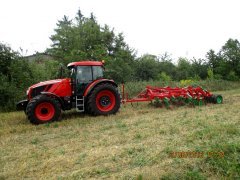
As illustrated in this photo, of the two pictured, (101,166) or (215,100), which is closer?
(101,166)

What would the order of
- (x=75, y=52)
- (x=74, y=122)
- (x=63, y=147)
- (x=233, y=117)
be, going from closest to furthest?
1. (x=63, y=147)
2. (x=233, y=117)
3. (x=74, y=122)
4. (x=75, y=52)

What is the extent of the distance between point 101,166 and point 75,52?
1831 centimetres

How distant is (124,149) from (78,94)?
433 cm

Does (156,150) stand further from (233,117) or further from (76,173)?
(233,117)

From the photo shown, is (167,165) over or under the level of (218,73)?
under

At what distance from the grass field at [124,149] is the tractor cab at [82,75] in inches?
51.8

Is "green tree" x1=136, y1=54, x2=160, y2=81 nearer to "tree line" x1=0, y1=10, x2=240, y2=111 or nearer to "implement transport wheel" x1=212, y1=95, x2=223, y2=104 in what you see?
"tree line" x1=0, y1=10, x2=240, y2=111

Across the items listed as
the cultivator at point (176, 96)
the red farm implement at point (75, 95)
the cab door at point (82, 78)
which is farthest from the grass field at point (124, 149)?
the cultivator at point (176, 96)

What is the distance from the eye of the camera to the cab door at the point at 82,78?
9234 millimetres

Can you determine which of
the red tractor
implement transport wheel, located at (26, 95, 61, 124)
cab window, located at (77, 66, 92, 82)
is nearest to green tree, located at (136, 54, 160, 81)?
the red tractor

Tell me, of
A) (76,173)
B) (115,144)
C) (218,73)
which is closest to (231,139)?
(115,144)

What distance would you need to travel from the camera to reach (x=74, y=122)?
8.39 meters

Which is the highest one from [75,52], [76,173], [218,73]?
[75,52]

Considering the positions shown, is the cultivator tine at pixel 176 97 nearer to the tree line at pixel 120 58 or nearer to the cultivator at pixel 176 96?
the cultivator at pixel 176 96
